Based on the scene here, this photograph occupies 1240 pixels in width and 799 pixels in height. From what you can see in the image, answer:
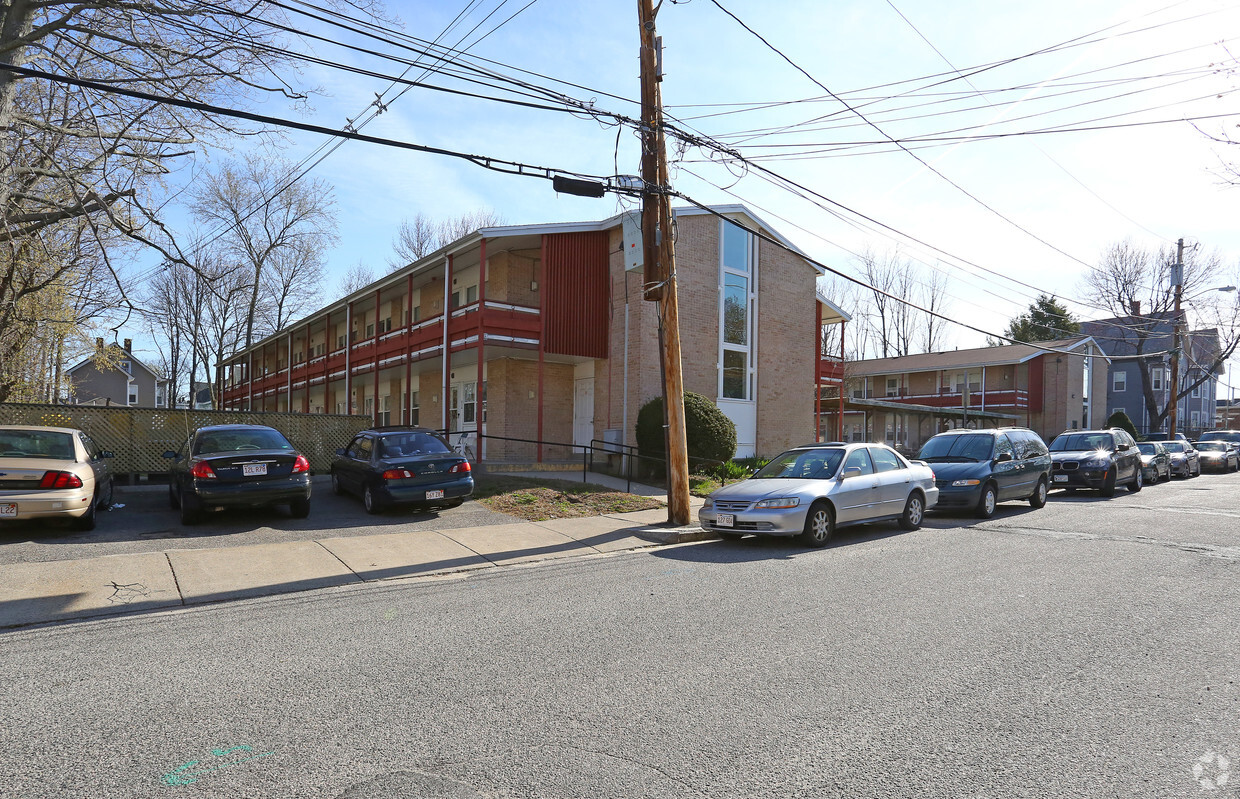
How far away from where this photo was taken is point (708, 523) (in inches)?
421

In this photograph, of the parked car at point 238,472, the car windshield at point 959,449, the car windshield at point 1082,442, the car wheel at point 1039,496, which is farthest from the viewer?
the car windshield at point 1082,442

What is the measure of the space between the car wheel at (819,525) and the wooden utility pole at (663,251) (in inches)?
92.5

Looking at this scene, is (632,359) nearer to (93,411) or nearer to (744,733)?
(93,411)

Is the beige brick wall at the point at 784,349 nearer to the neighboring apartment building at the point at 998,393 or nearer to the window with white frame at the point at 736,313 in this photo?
the window with white frame at the point at 736,313

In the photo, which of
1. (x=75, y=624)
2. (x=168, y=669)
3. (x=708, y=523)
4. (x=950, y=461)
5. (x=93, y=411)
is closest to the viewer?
(x=168, y=669)

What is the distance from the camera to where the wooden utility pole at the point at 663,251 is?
11.9 metres

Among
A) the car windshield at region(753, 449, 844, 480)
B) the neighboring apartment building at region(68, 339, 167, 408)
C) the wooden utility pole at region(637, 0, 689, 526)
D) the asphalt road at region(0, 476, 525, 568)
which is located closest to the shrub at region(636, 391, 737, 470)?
the wooden utility pole at region(637, 0, 689, 526)

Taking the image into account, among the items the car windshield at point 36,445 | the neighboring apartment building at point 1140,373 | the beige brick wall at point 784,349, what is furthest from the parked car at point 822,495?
the neighboring apartment building at point 1140,373

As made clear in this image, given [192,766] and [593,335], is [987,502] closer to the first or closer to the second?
[593,335]

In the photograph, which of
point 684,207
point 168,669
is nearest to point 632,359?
point 684,207

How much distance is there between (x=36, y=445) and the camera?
33.3ft

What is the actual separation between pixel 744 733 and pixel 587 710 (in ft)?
2.95

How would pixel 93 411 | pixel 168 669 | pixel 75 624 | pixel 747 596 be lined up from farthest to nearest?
pixel 93 411
pixel 747 596
pixel 75 624
pixel 168 669

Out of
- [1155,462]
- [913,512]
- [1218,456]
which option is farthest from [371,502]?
[1218,456]
